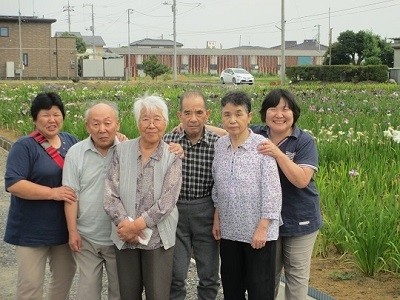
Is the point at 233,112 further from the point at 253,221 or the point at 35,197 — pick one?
the point at 35,197

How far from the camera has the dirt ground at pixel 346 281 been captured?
4.12 m

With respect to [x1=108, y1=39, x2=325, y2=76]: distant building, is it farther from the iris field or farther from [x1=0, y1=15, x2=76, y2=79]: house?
the iris field

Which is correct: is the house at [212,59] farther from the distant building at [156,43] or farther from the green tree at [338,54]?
the green tree at [338,54]

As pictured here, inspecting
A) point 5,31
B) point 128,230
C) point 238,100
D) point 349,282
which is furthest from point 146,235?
point 5,31

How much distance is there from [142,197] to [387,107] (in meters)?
9.70

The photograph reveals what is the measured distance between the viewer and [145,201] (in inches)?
131

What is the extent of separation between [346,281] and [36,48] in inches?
1995

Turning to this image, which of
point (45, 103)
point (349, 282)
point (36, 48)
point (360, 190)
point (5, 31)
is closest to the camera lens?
point (45, 103)

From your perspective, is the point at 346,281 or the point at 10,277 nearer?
the point at 346,281

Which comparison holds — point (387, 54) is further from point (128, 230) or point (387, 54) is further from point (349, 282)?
point (128, 230)

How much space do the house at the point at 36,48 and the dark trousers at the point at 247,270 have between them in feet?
161

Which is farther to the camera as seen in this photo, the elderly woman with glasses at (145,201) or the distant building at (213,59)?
the distant building at (213,59)

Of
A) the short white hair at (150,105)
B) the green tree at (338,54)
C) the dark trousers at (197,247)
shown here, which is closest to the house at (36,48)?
the green tree at (338,54)

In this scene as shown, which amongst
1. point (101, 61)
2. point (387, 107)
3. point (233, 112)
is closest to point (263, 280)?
point (233, 112)
